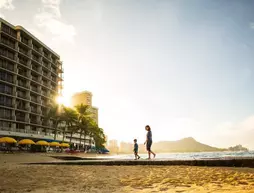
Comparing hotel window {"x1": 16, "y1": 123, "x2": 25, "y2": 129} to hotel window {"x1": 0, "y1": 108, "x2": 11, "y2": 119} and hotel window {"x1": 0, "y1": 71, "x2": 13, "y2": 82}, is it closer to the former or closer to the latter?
hotel window {"x1": 0, "y1": 108, "x2": 11, "y2": 119}

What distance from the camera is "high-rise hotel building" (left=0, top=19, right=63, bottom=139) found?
Result: 48.4 m

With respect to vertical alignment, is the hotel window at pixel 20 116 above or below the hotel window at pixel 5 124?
above

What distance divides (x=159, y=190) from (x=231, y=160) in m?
5.78

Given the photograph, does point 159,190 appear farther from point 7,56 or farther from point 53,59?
point 53,59

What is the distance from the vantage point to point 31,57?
56.7 metres

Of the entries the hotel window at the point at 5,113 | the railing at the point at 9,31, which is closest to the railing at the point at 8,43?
the railing at the point at 9,31

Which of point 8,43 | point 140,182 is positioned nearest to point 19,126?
point 8,43

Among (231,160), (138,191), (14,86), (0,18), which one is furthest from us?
(14,86)

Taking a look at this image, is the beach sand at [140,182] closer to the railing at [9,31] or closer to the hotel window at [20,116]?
the hotel window at [20,116]

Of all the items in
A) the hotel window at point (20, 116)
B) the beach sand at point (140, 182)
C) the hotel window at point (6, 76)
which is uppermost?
the hotel window at point (6, 76)

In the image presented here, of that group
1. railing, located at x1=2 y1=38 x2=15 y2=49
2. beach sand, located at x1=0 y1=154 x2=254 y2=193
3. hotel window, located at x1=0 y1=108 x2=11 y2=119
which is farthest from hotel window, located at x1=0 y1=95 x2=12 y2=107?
beach sand, located at x1=0 y1=154 x2=254 y2=193


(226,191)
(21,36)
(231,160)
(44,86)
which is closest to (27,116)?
(44,86)

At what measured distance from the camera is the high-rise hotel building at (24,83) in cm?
4844

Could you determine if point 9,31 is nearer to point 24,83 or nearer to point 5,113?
point 24,83
